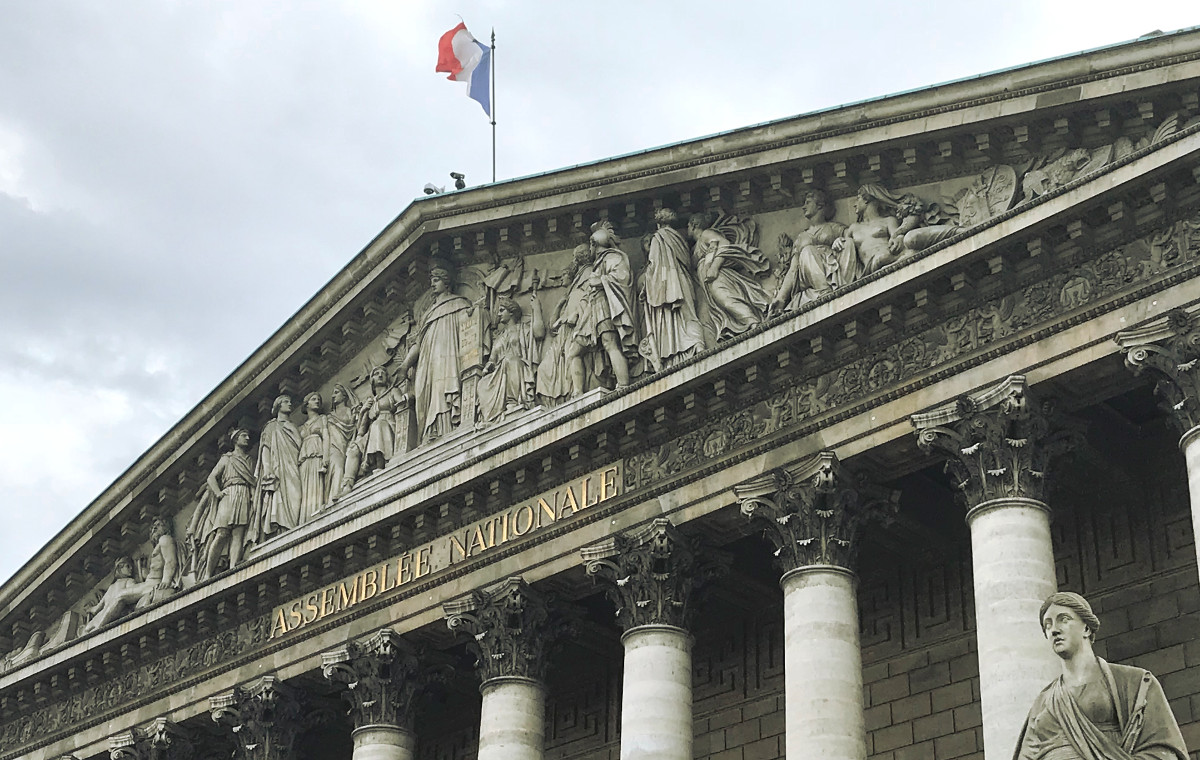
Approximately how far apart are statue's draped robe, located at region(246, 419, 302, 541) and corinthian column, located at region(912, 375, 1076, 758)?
9.83 m

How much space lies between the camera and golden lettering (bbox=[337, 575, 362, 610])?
22.6 metres

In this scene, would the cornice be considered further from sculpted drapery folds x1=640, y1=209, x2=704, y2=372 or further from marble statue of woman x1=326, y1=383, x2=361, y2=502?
marble statue of woman x1=326, y1=383, x2=361, y2=502

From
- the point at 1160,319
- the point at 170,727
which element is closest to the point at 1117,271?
the point at 1160,319

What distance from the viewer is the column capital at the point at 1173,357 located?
1585cm

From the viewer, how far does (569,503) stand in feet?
67.4

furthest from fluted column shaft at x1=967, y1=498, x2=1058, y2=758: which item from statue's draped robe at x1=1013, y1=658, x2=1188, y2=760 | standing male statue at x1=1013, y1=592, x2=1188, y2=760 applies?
statue's draped robe at x1=1013, y1=658, x2=1188, y2=760

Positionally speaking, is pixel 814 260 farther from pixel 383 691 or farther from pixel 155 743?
pixel 155 743

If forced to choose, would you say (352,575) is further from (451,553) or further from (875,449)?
(875,449)

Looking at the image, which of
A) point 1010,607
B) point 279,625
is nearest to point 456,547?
point 279,625

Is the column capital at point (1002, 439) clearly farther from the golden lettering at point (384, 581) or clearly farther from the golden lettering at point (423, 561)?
the golden lettering at point (384, 581)

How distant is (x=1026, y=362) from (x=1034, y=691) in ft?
10.2

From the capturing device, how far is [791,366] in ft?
61.5

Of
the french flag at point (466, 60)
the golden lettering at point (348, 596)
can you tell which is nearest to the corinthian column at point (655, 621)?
the golden lettering at point (348, 596)

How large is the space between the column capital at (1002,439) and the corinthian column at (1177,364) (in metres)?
1.05
